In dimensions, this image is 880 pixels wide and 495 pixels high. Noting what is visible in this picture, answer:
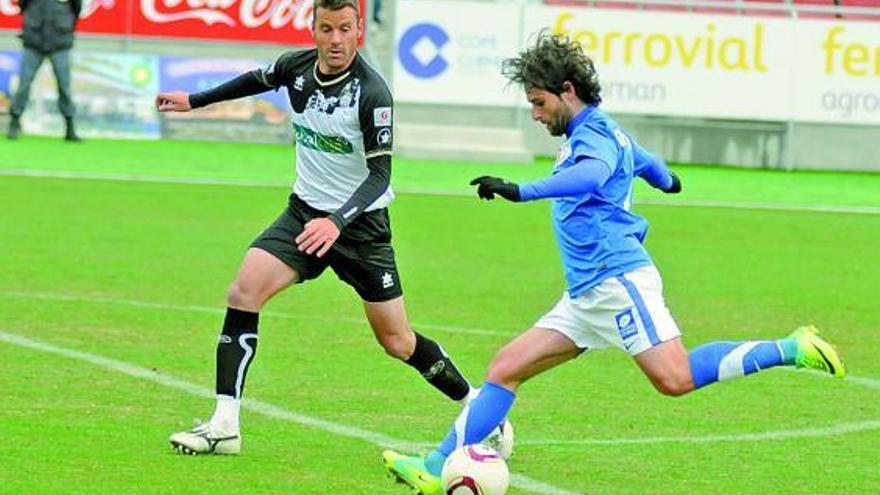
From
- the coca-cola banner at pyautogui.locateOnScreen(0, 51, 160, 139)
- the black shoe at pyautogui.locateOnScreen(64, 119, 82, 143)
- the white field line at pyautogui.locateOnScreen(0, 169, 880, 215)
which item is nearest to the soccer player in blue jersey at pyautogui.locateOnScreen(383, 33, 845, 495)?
the white field line at pyautogui.locateOnScreen(0, 169, 880, 215)

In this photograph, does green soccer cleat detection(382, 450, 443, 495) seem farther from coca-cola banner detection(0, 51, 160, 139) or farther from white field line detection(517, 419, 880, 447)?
coca-cola banner detection(0, 51, 160, 139)

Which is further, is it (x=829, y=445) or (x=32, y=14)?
(x=32, y=14)

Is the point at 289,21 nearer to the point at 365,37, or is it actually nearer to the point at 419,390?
the point at 365,37

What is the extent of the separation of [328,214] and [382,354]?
10.8ft

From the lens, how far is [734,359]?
27.7 ft

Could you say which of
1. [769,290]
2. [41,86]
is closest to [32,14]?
[41,86]

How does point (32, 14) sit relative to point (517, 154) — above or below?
above

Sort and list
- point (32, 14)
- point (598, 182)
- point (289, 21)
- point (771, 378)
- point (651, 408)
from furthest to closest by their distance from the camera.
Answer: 1. point (289, 21)
2. point (32, 14)
3. point (771, 378)
4. point (651, 408)
5. point (598, 182)

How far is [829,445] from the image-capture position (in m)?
9.91

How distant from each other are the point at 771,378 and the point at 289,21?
1936cm

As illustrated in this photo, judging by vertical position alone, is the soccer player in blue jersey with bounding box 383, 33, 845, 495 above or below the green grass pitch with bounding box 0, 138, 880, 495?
above

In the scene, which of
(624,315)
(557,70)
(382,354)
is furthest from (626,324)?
(382,354)

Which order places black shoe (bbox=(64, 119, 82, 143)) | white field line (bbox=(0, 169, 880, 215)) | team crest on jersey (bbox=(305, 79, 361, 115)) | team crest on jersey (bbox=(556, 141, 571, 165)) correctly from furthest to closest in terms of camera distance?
black shoe (bbox=(64, 119, 82, 143))
white field line (bbox=(0, 169, 880, 215))
team crest on jersey (bbox=(305, 79, 361, 115))
team crest on jersey (bbox=(556, 141, 571, 165))

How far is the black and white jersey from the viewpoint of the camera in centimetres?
919
